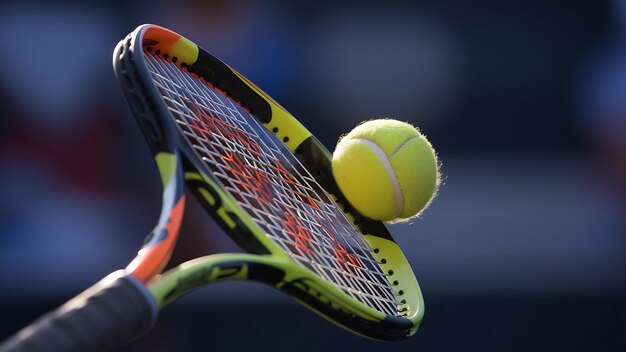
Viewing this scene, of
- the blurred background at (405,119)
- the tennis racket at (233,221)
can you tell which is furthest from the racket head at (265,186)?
the blurred background at (405,119)

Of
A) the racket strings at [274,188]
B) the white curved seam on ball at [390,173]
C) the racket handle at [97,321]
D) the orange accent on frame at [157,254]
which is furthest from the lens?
the white curved seam on ball at [390,173]

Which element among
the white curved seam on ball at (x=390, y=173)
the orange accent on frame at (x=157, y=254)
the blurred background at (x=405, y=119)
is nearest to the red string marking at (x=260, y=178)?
the white curved seam on ball at (x=390, y=173)

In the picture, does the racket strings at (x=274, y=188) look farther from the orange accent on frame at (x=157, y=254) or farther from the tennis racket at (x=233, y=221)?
the orange accent on frame at (x=157, y=254)

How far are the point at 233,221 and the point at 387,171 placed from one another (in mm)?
380

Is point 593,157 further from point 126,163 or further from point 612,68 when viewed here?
point 126,163

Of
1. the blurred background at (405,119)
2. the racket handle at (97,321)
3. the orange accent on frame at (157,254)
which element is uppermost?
the orange accent on frame at (157,254)

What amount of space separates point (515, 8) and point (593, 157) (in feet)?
2.54

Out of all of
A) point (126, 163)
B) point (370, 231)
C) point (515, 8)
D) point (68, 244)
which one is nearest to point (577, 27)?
point (515, 8)

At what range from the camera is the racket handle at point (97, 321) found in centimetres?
115

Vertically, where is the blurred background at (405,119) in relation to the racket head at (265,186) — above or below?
below

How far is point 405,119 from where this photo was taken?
4.32m

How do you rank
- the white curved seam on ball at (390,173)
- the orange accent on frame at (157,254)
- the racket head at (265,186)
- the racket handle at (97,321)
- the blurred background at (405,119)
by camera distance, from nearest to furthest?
the racket handle at (97,321), the orange accent on frame at (157,254), the racket head at (265,186), the white curved seam on ball at (390,173), the blurred background at (405,119)

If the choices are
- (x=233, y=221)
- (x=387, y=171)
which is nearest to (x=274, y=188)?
(x=387, y=171)

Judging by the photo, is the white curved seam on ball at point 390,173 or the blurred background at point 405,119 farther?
the blurred background at point 405,119
